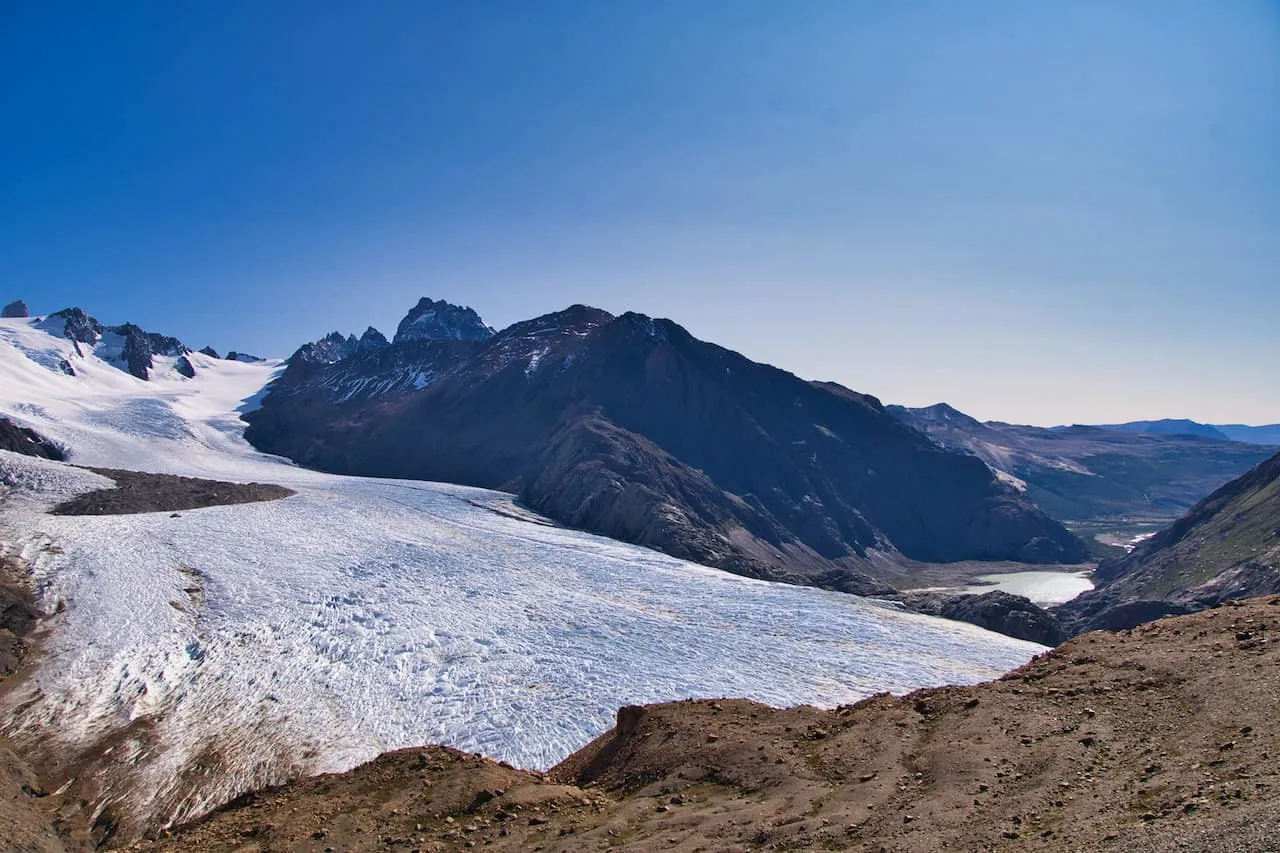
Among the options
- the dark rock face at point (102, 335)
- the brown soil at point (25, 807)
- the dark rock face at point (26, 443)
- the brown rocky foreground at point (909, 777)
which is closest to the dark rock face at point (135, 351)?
the dark rock face at point (102, 335)

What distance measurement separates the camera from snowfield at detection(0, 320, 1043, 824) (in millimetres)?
28266

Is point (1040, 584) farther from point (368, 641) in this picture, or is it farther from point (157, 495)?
point (157, 495)

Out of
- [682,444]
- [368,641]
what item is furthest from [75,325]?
[368,641]

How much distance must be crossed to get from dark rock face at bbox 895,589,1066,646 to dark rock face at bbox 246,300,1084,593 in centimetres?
3571

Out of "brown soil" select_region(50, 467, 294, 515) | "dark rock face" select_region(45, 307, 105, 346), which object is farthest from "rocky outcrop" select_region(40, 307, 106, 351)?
"brown soil" select_region(50, 467, 294, 515)

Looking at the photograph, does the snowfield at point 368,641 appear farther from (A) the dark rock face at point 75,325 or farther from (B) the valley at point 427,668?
(A) the dark rock face at point 75,325

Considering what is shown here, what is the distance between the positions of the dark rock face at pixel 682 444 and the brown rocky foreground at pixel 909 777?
243 ft

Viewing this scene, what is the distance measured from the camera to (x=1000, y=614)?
61.8 m

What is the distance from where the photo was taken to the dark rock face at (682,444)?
107625 millimetres

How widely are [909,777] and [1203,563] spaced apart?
83935mm

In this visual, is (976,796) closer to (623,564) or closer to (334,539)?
(623,564)

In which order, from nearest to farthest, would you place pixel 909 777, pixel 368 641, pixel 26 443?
pixel 909 777
pixel 368 641
pixel 26 443

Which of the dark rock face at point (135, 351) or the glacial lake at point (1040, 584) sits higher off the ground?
the dark rock face at point (135, 351)

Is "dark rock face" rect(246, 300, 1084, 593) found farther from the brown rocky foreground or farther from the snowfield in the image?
the brown rocky foreground
